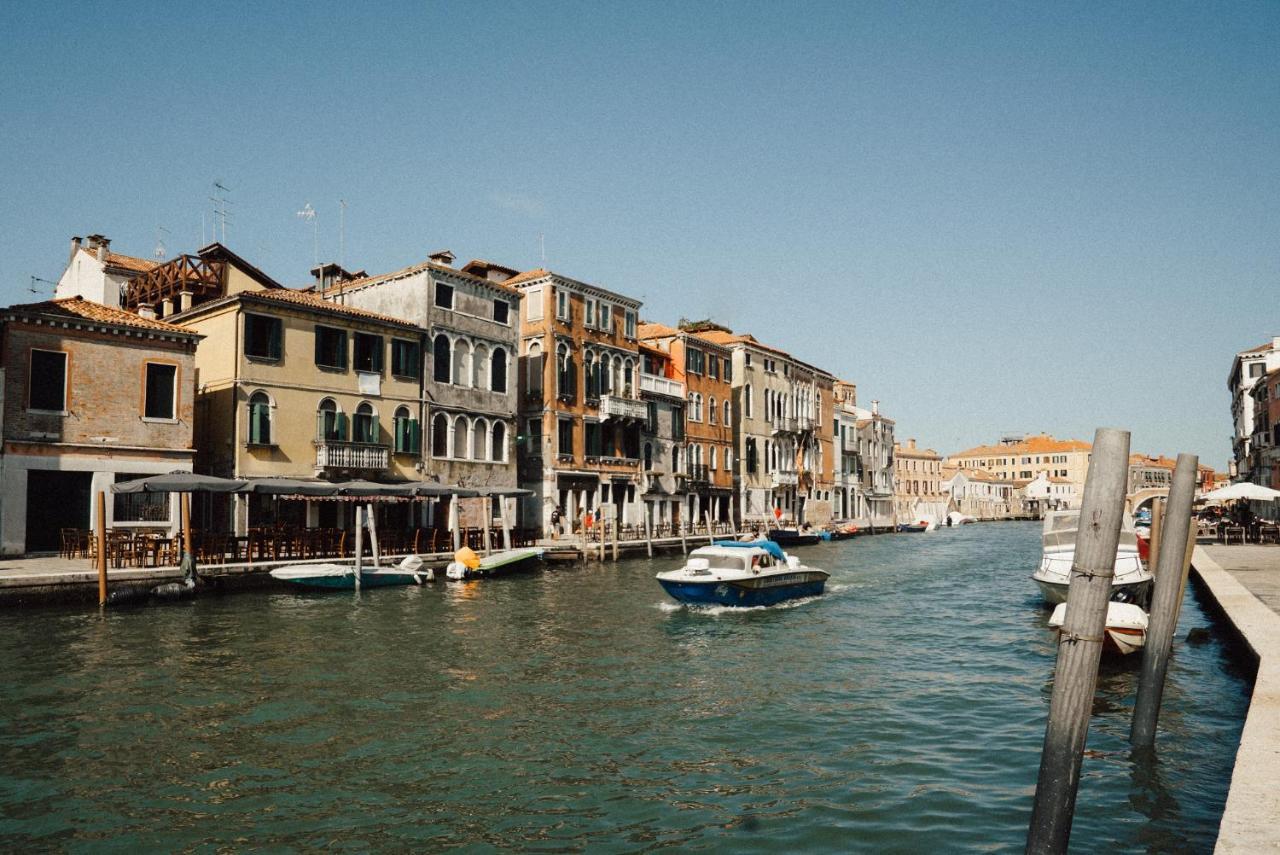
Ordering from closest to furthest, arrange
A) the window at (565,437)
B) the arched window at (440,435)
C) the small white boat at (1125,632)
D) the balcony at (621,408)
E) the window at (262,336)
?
the small white boat at (1125,632), the window at (262,336), the arched window at (440,435), the window at (565,437), the balcony at (621,408)

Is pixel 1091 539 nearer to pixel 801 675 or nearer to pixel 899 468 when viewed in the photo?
pixel 801 675

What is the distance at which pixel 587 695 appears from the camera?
13.0m

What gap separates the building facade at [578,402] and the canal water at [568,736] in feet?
71.5

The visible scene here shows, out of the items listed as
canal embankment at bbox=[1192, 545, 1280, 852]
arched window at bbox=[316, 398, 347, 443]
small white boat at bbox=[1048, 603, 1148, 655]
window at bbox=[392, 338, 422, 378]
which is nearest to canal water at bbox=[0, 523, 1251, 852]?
small white boat at bbox=[1048, 603, 1148, 655]

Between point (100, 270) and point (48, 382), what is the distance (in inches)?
548

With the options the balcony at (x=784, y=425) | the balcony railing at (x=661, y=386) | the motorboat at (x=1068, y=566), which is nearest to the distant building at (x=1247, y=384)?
the balcony at (x=784, y=425)

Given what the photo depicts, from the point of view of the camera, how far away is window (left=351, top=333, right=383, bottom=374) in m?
32.7

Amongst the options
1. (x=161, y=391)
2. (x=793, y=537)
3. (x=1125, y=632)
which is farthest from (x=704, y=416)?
(x=1125, y=632)

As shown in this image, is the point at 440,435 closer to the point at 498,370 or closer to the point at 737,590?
the point at 498,370

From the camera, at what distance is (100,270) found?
37281 millimetres

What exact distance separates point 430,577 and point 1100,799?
21.8 metres

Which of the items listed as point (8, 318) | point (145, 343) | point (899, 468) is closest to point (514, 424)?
point (145, 343)

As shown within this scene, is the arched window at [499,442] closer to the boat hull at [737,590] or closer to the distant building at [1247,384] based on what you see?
the boat hull at [737,590]

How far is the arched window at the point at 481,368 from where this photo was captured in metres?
37.3
